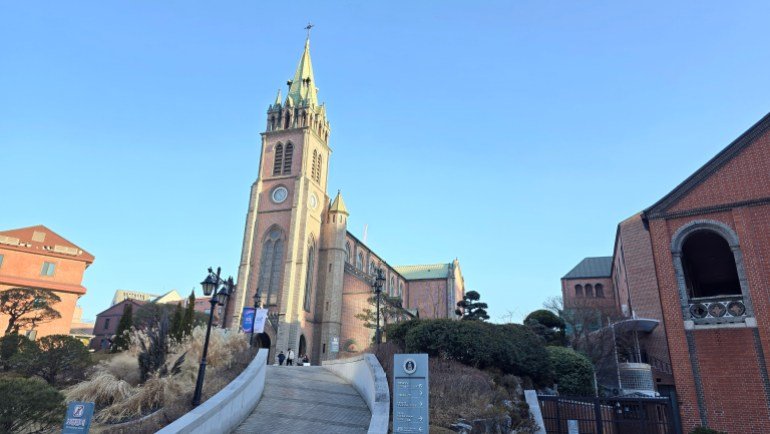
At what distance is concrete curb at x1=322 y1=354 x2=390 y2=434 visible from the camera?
1044 centimetres

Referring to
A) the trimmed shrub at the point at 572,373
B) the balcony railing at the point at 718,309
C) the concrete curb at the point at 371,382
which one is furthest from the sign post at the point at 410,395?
the balcony railing at the point at 718,309

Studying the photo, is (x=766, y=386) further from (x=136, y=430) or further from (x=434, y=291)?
(x=434, y=291)

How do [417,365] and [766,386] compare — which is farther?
[766,386]

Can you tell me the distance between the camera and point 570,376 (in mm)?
21672

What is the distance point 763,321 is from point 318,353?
34370 millimetres

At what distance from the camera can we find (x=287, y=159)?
48.4m

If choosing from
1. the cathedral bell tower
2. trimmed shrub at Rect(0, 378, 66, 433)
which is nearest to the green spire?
the cathedral bell tower

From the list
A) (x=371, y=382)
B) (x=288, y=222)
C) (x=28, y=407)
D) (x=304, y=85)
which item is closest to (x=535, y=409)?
(x=371, y=382)

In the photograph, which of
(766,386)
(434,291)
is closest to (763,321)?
(766,386)

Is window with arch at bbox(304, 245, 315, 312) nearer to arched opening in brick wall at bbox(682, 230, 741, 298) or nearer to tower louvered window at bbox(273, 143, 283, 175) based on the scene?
tower louvered window at bbox(273, 143, 283, 175)

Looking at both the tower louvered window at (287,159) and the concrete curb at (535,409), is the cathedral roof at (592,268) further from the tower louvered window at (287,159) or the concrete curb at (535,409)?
the concrete curb at (535,409)

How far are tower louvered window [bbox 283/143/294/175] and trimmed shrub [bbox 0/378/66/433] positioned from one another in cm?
3842

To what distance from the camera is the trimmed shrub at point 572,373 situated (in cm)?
2152

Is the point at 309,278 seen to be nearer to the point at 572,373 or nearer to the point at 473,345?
the point at 572,373
